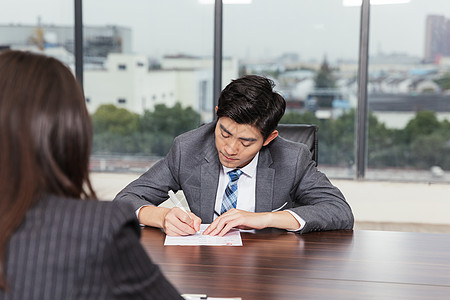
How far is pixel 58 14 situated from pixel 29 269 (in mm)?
5095

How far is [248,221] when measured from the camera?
1.68 meters

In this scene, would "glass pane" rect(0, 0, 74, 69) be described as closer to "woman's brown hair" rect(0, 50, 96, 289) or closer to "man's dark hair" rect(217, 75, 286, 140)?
"man's dark hair" rect(217, 75, 286, 140)

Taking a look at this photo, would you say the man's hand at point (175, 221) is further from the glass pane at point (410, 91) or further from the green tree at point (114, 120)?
the glass pane at point (410, 91)

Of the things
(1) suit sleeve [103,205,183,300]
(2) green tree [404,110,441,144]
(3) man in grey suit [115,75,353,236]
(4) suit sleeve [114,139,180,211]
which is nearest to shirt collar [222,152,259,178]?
(3) man in grey suit [115,75,353,236]

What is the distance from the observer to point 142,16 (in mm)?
5227

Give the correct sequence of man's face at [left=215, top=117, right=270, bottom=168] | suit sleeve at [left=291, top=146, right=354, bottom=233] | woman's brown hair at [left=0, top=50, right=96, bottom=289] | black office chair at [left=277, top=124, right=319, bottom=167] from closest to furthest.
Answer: woman's brown hair at [left=0, top=50, right=96, bottom=289], suit sleeve at [left=291, top=146, right=354, bottom=233], man's face at [left=215, top=117, right=270, bottom=168], black office chair at [left=277, top=124, right=319, bottom=167]

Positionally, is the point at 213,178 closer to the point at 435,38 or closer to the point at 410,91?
the point at 410,91

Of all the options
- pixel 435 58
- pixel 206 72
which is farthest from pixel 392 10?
pixel 206 72

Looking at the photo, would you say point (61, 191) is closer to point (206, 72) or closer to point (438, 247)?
point (438, 247)

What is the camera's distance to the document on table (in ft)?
5.22

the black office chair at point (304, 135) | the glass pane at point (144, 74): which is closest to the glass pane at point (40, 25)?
the glass pane at point (144, 74)

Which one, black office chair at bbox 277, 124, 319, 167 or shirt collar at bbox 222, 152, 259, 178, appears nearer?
shirt collar at bbox 222, 152, 259, 178

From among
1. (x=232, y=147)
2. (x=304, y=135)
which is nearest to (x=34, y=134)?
(x=232, y=147)

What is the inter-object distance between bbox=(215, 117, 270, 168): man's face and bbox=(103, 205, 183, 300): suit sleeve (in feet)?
3.60
